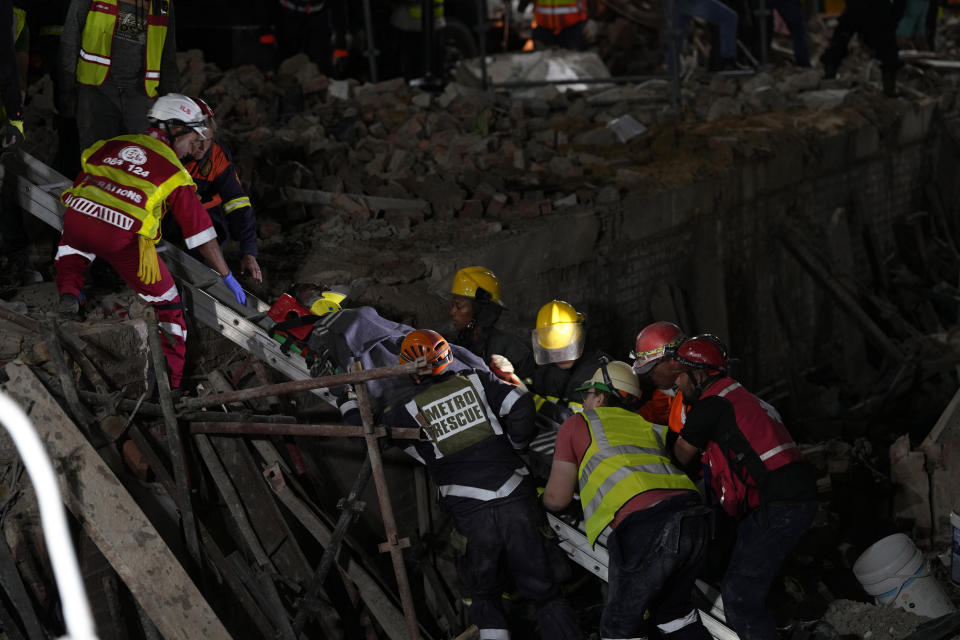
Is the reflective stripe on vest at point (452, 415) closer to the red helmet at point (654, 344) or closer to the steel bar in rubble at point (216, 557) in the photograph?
the red helmet at point (654, 344)

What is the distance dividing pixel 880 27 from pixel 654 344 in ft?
30.8

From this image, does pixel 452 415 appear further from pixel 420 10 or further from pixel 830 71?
pixel 830 71

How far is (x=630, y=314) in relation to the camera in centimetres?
937

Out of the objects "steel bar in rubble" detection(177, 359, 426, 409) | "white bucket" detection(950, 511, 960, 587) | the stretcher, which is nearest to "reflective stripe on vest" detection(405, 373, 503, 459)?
"steel bar in rubble" detection(177, 359, 426, 409)

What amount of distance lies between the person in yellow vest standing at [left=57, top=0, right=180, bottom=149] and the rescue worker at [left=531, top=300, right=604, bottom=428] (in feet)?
9.57

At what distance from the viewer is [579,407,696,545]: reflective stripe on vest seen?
515 cm

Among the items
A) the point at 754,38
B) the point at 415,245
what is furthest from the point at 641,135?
the point at 754,38

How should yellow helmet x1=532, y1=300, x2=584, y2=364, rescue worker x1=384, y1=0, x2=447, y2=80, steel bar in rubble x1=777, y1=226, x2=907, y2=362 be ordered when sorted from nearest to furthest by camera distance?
yellow helmet x1=532, y1=300, x2=584, y2=364, steel bar in rubble x1=777, y1=226, x2=907, y2=362, rescue worker x1=384, y1=0, x2=447, y2=80

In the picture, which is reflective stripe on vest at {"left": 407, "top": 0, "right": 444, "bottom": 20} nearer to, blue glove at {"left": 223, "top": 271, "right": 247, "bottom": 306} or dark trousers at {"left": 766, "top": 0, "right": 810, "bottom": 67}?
dark trousers at {"left": 766, "top": 0, "right": 810, "bottom": 67}

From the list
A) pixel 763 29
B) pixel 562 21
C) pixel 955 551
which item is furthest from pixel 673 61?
pixel 955 551

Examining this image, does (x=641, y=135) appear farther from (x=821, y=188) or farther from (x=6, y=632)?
(x=6, y=632)

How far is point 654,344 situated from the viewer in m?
5.75

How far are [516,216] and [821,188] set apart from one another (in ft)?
15.9

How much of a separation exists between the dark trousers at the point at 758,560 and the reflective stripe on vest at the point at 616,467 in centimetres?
41
